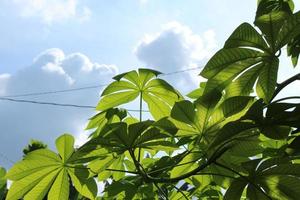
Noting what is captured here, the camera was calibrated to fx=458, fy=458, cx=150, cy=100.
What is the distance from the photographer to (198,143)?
3.43 ft

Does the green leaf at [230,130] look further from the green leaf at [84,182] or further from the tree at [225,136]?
the green leaf at [84,182]

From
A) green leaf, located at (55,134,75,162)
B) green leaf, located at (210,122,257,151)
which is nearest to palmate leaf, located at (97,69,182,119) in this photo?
green leaf, located at (55,134,75,162)

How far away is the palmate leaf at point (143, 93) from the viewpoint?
1263mm

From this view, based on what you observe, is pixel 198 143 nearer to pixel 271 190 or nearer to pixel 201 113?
pixel 201 113

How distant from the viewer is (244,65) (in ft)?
3.25

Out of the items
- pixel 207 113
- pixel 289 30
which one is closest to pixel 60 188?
pixel 207 113

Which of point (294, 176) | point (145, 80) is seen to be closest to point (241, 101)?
point (294, 176)

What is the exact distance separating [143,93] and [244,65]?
45cm

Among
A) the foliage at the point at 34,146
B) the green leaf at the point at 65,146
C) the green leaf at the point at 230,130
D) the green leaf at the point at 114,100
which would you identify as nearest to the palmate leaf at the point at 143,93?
the green leaf at the point at 114,100

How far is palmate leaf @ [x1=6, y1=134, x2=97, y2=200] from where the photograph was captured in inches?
42.7

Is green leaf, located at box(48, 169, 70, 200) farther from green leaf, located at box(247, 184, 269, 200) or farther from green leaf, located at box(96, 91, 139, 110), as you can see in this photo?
green leaf, located at box(247, 184, 269, 200)

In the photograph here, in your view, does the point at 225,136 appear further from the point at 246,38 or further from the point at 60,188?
the point at 60,188

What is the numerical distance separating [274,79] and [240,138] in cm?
14

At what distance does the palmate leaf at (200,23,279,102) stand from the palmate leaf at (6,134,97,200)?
0.39m
